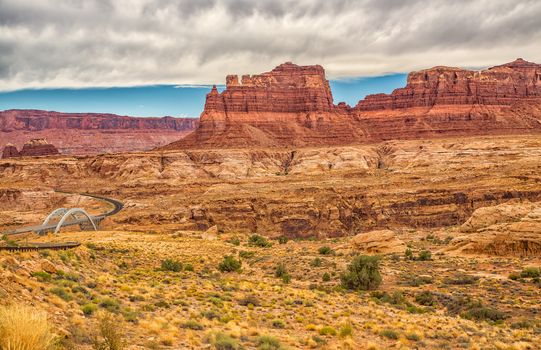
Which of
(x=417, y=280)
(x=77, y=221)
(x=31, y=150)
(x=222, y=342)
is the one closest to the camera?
(x=222, y=342)

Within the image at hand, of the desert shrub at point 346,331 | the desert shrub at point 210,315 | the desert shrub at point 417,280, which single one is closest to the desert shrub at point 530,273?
the desert shrub at point 417,280

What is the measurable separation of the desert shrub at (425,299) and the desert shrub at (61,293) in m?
17.9

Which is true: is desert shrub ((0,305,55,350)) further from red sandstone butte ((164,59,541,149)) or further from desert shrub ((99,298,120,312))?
red sandstone butte ((164,59,541,149))

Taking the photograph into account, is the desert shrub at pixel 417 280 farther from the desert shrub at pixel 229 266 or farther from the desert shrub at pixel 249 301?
the desert shrub at pixel 249 301

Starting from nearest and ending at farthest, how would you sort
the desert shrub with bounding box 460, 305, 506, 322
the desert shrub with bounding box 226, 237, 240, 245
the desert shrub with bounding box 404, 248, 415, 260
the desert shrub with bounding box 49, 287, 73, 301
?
the desert shrub with bounding box 49, 287, 73, 301
the desert shrub with bounding box 460, 305, 506, 322
the desert shrub with bounding box 404, 248, 415, 260
the desert shrub with bounding box 226, 237, 240, 245

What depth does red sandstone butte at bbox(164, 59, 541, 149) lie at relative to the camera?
434 ft

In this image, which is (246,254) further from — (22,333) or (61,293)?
(22,333)

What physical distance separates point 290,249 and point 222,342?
3631 centimetres

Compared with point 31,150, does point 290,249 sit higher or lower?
lower

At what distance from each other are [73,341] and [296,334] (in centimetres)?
797

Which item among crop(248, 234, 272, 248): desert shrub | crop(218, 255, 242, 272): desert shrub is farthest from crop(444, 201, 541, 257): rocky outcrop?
crop(248, 234, 272, 248): desert shrub

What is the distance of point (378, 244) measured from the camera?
156 ft

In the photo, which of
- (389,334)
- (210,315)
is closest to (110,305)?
(210,315)

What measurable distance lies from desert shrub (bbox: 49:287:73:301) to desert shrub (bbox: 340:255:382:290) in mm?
17954
